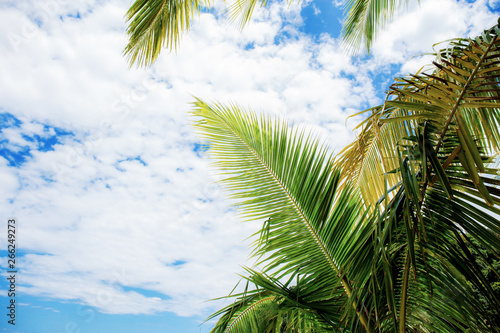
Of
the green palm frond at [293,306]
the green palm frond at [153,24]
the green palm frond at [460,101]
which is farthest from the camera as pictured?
the green palm frond at [153,24]

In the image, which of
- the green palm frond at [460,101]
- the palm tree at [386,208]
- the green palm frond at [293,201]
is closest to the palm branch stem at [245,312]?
the palm tree at [386,208]

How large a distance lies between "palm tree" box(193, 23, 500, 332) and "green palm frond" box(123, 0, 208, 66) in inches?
31.9

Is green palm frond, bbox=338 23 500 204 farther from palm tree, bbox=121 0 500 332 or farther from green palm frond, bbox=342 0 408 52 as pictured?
green palm frond, bbox=342 0 408 52

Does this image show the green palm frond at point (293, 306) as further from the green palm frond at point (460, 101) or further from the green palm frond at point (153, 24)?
the green palm frond at point (153, 24)

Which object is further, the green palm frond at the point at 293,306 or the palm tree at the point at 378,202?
the green palm frond at the point at 293,306

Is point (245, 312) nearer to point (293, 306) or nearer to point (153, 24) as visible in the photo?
point (293, 306)

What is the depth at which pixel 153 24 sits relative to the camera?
2941mm

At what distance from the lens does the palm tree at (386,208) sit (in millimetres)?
1428

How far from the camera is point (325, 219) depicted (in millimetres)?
2248

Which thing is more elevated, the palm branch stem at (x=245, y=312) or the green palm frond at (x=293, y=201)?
the green palm frond at (x=293, y=201)

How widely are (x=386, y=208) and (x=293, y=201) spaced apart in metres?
0.93

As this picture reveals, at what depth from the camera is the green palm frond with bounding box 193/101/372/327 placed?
7.18ft

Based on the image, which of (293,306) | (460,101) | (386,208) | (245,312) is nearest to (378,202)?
(386,208)

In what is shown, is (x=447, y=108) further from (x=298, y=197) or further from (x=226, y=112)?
(x=226, y=112)
